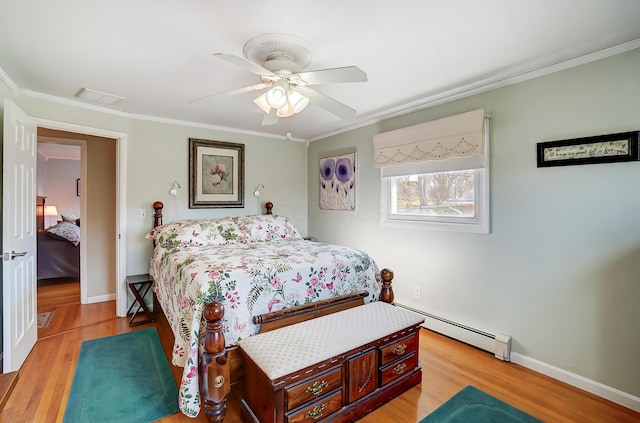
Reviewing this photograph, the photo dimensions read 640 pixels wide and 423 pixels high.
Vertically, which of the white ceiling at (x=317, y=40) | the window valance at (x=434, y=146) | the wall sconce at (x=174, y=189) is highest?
the white ceiling at (x=317, y=40)

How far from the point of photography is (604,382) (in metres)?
1.99

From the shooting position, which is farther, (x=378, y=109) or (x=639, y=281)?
(x=378, y=109)

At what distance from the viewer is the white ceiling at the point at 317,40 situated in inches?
61.5

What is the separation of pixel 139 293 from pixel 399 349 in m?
2.72

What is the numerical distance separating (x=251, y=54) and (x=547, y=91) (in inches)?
84.6

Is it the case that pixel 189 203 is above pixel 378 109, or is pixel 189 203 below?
below

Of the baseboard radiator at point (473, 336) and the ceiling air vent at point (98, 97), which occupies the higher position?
the ceiling air vent at point (98, 97)

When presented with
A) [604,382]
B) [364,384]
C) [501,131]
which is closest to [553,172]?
[501,131]

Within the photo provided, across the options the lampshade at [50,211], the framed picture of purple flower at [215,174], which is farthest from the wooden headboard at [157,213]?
the lampshade at [50,211]

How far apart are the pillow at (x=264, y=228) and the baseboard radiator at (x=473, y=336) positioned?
5.85 feet

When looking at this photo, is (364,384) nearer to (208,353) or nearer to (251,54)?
(208,353)

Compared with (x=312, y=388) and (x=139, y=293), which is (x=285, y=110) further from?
(x=139, y=293)

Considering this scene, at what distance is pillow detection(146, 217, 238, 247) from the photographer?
10.0 feet

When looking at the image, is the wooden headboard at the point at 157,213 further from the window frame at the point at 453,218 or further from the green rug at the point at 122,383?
the window frame at the point at 453,218
